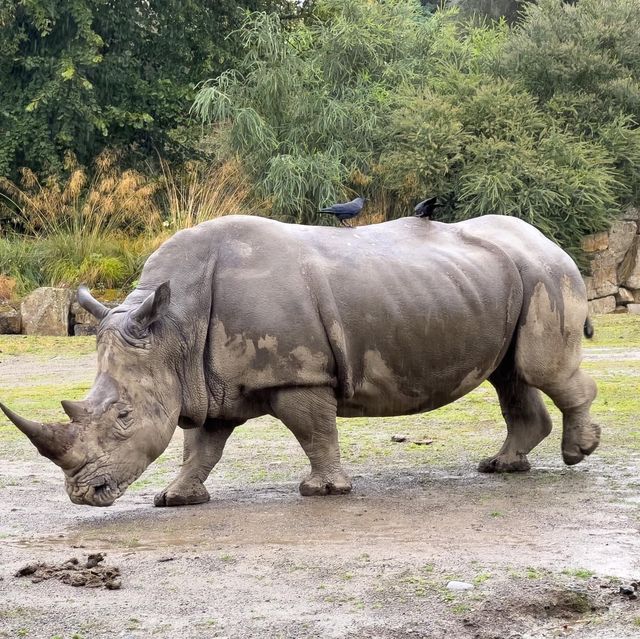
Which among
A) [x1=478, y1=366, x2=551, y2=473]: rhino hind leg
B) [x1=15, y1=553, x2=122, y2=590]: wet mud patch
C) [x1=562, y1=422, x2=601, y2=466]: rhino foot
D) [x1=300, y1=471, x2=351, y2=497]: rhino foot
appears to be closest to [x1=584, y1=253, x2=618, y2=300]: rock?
[x1=478, y1=366, x2=551, y2=473]: rhino hind leg

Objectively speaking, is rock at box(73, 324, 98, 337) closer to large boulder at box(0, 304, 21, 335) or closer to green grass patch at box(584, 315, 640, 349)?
large boulder at box(0, 304, 21, 335)

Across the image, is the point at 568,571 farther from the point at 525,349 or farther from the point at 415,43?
the point at 415,43

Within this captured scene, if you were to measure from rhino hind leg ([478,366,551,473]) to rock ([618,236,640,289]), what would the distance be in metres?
15.5

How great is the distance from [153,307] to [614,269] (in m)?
17.2

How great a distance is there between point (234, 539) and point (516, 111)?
1802 cm

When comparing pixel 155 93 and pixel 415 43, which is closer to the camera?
pixel 155 93

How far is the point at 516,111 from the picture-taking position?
2281cm

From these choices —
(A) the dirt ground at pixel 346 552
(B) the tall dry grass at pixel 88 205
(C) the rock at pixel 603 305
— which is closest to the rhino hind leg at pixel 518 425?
(A) the dirt ground at pixel 346 552

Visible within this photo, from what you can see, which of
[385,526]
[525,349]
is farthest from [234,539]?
[525,349]

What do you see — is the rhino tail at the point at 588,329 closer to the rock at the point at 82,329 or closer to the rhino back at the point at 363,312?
the rhino back at the point at 363,312

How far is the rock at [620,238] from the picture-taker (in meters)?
22.7

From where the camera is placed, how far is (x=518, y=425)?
7.55m

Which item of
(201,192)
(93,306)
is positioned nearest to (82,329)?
(201,192)

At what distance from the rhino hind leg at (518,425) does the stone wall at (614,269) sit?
14.7 m
